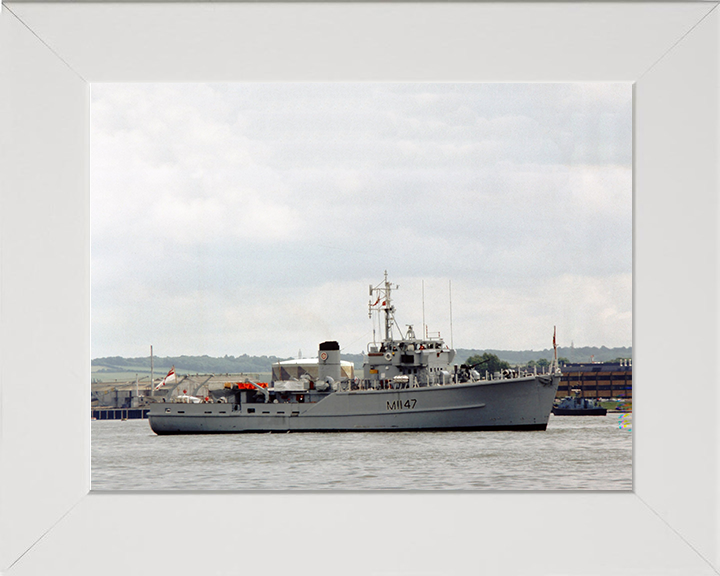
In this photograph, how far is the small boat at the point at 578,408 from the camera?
2548cm

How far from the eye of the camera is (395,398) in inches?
552

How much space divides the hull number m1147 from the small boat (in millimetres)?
12903

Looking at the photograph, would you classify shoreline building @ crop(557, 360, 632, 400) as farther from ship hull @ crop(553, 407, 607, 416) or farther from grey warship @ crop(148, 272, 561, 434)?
grey warship @ crop(148, 272, 561, 434)

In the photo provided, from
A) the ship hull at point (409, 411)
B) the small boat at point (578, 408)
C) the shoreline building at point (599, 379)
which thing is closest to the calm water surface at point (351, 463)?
the ship hull at point (409, 411)

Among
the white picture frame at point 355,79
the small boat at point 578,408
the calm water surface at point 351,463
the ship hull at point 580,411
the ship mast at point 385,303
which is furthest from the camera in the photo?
the ship hull at point 580,411

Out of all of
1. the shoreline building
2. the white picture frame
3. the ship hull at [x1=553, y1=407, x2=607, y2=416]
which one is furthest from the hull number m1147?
the ship hull at [x1=553, y1=407, x2=607, y2=416]

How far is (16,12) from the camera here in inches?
102

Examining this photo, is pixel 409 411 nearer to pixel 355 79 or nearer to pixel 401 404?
pixel 401 404

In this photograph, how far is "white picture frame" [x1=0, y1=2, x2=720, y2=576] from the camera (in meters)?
2.56

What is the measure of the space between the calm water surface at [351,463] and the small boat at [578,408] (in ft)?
26.2

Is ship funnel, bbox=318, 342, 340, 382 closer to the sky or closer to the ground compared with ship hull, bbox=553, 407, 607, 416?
closer to the sky

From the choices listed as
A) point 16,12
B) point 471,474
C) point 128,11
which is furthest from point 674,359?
point 471,474

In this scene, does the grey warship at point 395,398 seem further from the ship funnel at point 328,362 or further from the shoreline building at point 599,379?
the shoreline building at point 599,379

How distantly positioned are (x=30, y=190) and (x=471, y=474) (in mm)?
10580
